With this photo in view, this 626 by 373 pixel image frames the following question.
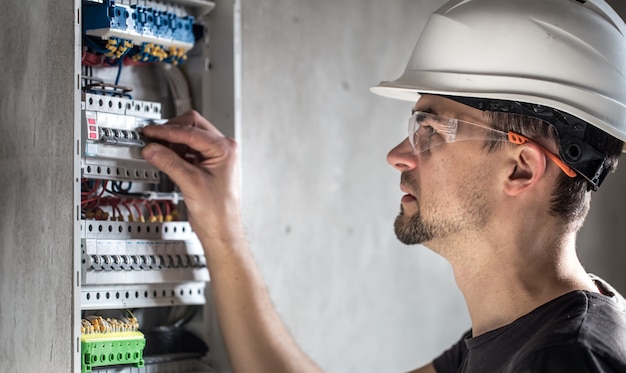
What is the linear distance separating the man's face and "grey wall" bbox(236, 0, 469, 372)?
708 mm

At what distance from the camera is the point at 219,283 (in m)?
1.85

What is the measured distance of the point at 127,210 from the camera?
1803 millimetres

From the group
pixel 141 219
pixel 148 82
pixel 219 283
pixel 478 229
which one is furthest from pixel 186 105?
pixel 478 229

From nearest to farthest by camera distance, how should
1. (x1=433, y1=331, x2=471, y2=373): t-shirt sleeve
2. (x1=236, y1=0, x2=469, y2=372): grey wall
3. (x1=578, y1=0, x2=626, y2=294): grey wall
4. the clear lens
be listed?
1. the clear lens
2. (x1=433, y1=331, x2=471, y2=373): t-shirt sleeve
3. (x1=236, y1=0, x2=469, y2=372): grey wall
4. (x1=578, y1=0, x2=626, y2=294): grey wall

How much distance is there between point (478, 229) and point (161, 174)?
2.50 feet

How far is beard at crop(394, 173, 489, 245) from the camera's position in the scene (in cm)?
166

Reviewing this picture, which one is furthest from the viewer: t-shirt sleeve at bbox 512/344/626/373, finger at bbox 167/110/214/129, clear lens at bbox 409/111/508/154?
finger at bbox 167/110/214/129

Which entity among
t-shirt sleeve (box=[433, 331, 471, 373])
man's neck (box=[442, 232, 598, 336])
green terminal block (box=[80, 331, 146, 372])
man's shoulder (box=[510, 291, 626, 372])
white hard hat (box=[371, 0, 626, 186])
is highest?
white hard hat (box=[371, 0, 626, 186])

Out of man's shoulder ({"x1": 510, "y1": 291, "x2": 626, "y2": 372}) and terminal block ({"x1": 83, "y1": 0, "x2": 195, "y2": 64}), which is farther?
terminal block ({"x1": 83, "y1": 0, "x2": 195, "y2": 64})

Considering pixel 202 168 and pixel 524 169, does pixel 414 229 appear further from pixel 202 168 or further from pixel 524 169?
pixel 202 168

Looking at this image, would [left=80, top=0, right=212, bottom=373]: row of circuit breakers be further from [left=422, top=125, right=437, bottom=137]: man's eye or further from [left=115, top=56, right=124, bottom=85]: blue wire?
[left=422, top=125, right=437, bottom=137]: man's eye

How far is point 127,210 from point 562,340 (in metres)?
1.00

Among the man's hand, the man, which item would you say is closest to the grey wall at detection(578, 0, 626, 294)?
the man

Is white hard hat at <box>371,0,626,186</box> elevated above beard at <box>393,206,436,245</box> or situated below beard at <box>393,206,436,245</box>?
above
